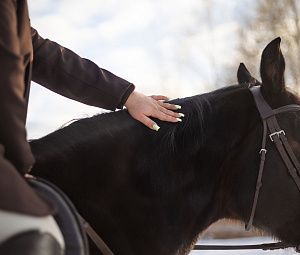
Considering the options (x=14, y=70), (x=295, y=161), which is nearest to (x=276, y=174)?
(x=295, y=161)

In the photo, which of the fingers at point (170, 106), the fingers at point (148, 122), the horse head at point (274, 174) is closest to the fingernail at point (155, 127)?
the fingers at point (148, 122)

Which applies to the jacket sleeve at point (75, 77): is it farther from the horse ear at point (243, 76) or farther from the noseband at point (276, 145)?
the horse ear at point (243, 76)

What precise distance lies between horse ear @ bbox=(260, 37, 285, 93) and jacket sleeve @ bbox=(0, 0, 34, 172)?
1.11 m

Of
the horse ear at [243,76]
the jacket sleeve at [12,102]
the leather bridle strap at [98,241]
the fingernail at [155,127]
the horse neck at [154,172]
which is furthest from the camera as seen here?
the horse ear at [243,76]

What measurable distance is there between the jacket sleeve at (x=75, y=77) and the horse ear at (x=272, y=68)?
0.55 m

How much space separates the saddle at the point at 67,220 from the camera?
133 centimetres

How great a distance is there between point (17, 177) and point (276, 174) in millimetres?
1183

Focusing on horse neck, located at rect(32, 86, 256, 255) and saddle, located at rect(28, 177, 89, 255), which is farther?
horse neck, located at rect(32, 86, 256, 255)

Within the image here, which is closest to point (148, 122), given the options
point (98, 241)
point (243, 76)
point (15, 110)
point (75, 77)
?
point (75, 77)

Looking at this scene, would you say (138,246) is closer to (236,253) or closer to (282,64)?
(282,64)

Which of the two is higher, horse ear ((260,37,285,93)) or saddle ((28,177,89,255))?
horse ear ((260,37,285,93))

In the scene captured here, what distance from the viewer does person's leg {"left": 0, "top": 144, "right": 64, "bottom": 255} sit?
3.70ft

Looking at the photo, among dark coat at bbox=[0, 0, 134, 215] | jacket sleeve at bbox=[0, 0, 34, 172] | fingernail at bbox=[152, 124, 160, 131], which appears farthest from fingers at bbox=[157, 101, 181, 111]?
jacket sleeve at bbox=[0, 0, 34, 172]

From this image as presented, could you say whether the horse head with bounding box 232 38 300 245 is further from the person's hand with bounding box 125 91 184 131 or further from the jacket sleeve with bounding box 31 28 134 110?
the jacket sleeve with bounding box 31 28 134 110
